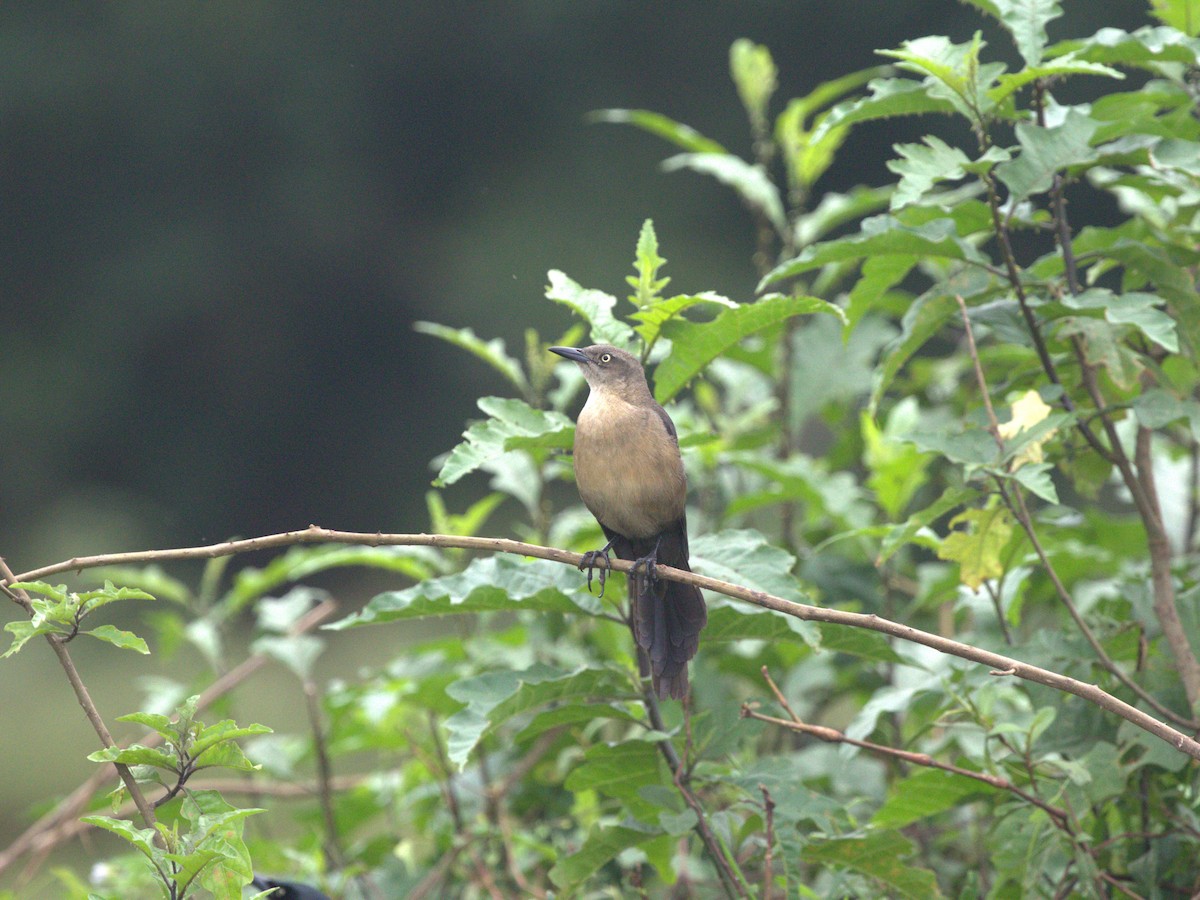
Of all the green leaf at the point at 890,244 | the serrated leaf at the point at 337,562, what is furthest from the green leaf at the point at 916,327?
the serrated leaf at the point at 337,562

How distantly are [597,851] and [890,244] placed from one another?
1.22 metres

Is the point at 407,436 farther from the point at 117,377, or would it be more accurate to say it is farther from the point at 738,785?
the point at 738,785

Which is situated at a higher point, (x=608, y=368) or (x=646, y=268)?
(x=646, y=268)

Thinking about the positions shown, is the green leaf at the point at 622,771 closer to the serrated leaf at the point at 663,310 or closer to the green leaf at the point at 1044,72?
the serrated leaf at the point at 663,310

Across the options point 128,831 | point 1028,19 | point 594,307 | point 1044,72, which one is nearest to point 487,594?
point 594,307

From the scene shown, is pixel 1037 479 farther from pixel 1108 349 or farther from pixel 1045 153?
pixel 1045 153

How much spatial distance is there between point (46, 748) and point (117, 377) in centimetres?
483

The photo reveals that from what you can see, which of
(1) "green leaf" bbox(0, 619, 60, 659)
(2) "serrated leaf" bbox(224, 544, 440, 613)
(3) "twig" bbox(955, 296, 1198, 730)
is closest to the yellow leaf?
(3) "twig" bbox(955, 296, 1198, 730)

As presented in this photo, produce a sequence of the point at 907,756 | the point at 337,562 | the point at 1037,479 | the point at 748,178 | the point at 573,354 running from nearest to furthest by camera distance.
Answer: the point at 907,756
the point at 1037,479
the point at 573,354
the point at 337,562
the point at 748,178

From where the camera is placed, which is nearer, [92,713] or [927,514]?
[92,713]

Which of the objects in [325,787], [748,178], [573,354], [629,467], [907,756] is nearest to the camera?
[907,756]

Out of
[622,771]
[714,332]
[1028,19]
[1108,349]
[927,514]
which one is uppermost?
[1028,19]

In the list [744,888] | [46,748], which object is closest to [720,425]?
[744,888]

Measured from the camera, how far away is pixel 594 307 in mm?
2336
